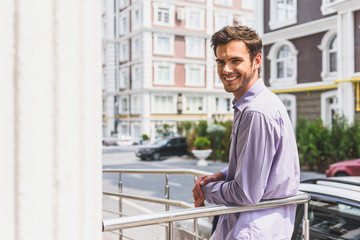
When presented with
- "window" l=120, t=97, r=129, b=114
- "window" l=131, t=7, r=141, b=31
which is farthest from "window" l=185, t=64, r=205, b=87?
"window" l=120, t=97, r=129, b=114

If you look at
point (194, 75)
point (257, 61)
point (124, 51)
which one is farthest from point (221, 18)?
point (257, 61)

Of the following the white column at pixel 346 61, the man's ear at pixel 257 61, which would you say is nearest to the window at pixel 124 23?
the white column at pixel 346 61

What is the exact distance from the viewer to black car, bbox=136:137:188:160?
1348 centimetres

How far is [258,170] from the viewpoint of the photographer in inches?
42.2

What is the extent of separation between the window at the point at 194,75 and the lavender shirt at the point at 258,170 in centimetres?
2255

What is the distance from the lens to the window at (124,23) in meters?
22.6

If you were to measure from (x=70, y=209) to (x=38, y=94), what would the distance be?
0.19 metres

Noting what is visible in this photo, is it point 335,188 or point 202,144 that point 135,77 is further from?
point 335,188

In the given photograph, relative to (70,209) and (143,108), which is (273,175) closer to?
(70,209)

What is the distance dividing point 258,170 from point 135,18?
2187 cm

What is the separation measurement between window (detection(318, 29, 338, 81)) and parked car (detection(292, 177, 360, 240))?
31.0ft

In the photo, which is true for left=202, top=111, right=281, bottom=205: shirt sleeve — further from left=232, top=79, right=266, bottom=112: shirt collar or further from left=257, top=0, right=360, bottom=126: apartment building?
left=257, top=0, right=360, bottom=126: apartment building

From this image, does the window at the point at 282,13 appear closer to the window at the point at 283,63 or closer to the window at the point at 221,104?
the window at the point at 283,63

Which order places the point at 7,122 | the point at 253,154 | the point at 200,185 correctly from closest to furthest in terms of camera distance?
the point at 7,122 → the point at 253,154 → the point at 200,185
